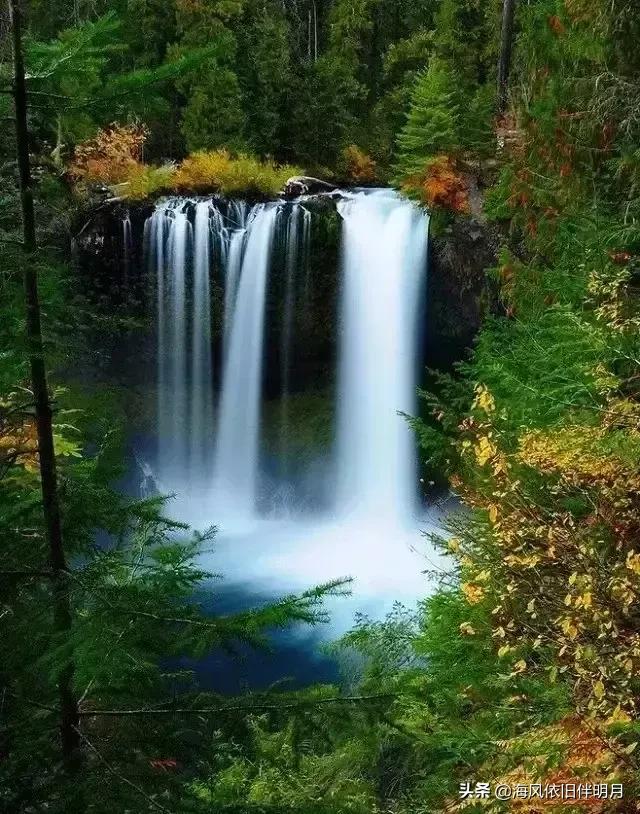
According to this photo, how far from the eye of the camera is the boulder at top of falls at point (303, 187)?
13508 mm

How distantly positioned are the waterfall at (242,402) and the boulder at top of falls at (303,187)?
1568mm

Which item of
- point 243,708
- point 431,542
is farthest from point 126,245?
point 243,708

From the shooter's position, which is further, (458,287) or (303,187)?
(303,187)

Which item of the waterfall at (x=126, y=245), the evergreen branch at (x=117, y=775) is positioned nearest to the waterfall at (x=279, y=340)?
the waterfall at (x=126, y=245)

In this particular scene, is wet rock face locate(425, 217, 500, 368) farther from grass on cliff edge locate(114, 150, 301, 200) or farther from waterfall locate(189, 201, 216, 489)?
waterfall locate(189, 201, 216, 489)

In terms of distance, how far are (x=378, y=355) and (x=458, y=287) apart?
6.52 feet

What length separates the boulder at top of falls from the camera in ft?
44.3

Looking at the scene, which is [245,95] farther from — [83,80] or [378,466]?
[83,80]

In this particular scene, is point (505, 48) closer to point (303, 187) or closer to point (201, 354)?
point (303, 187)

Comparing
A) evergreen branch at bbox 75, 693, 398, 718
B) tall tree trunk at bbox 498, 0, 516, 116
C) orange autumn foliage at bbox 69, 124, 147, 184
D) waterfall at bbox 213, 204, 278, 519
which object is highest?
tall tree trunk at bbox 498, 0, 516, 116

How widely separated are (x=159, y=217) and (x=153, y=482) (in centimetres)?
546

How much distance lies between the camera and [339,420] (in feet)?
45.4

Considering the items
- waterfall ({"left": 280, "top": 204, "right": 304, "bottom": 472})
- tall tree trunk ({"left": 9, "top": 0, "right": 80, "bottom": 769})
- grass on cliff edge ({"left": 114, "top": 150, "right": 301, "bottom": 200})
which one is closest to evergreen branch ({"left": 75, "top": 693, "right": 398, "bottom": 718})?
tall tree trunk ({"left": 9, "top": 0, "right": 80, "bottom": 769})

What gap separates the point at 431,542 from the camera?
617 centimetres
